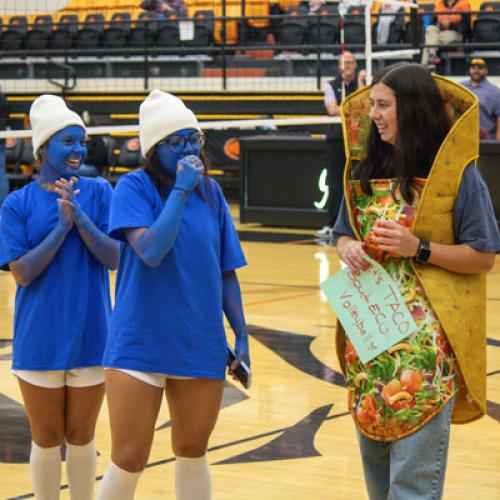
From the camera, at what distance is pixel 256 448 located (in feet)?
16.1

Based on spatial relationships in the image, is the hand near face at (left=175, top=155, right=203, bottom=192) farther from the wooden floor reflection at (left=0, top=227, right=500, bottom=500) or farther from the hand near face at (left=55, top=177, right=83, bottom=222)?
the wooden floor reflection at (left=0, top=227, right=500, bottom=500)

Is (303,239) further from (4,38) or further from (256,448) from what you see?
(4,38)

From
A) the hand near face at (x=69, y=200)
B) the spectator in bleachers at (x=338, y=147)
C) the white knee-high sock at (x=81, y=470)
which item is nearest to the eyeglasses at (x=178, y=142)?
the hand near face at (x=69, y=200)

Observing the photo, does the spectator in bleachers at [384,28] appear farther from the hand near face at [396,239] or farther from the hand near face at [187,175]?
the hand near face at [396,239]

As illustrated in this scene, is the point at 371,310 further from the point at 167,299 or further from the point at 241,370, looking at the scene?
the point at 167,299

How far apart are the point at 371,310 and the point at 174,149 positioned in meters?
0.71

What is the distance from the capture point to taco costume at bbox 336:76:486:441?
3055 mm

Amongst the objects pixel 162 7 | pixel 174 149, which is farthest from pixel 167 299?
pixel 162 7

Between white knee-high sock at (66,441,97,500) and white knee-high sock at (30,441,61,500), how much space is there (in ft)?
0.18

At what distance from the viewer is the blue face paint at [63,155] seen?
379cm

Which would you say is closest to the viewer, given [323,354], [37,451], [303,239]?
[37,451]

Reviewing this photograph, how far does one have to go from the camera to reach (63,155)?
379 cm

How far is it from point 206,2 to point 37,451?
655 inches

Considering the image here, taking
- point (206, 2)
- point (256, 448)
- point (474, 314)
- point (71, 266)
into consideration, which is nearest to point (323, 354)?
point (256, 448)
